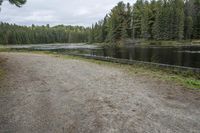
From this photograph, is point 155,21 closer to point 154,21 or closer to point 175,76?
point 154,21

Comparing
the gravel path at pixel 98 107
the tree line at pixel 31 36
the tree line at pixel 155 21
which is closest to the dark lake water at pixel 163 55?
the gravel path at pixel 98 107

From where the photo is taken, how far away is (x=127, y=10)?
73.2 meters

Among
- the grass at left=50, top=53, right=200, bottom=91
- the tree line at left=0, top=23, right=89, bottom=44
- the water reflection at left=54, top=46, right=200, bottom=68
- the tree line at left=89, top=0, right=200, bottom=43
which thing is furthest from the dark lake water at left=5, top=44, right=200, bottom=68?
the tree line at left=0, top=23, right=89, bottom=44

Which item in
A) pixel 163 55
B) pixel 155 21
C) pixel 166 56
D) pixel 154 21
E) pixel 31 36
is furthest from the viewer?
pixel 31 36

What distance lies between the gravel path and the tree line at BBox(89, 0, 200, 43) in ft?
187

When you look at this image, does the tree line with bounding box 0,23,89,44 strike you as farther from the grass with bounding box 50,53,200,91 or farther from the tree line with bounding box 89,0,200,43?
the grass with bounding box 50,53,200,91

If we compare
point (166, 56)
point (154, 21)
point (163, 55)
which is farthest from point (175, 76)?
point (154, 21)

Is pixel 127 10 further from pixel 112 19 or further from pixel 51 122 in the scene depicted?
pixel 51 122

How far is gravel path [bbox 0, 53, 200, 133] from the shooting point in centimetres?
524

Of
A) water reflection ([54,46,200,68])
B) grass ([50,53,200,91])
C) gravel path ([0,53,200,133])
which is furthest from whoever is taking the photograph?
water reflection ([54,46,200,68])

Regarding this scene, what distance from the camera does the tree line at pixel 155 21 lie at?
62938mm

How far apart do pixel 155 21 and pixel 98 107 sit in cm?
6185

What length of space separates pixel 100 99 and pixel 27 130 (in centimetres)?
298

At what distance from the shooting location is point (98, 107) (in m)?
6.64
